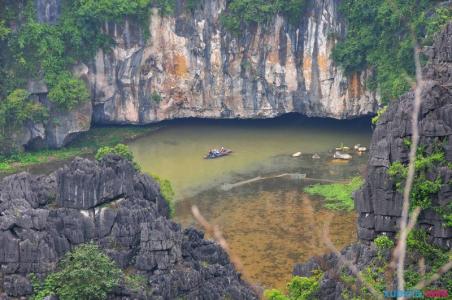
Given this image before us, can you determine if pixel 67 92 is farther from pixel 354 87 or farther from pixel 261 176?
pixel 354 87

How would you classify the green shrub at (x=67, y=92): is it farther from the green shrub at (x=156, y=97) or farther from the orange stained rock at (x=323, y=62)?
the orange stained rock at (x=323, y=62)

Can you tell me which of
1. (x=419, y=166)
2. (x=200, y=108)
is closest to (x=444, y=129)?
(x=419, y=166)

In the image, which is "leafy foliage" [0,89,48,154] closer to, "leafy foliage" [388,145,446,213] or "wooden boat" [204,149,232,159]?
"wooden boat" [204,149,232,159]

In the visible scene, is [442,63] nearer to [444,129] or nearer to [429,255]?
[444,129]

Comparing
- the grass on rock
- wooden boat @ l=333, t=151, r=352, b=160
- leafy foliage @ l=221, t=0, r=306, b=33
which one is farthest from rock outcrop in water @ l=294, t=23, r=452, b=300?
the grass on rock

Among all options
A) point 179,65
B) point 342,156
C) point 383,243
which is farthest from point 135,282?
point 179,65
